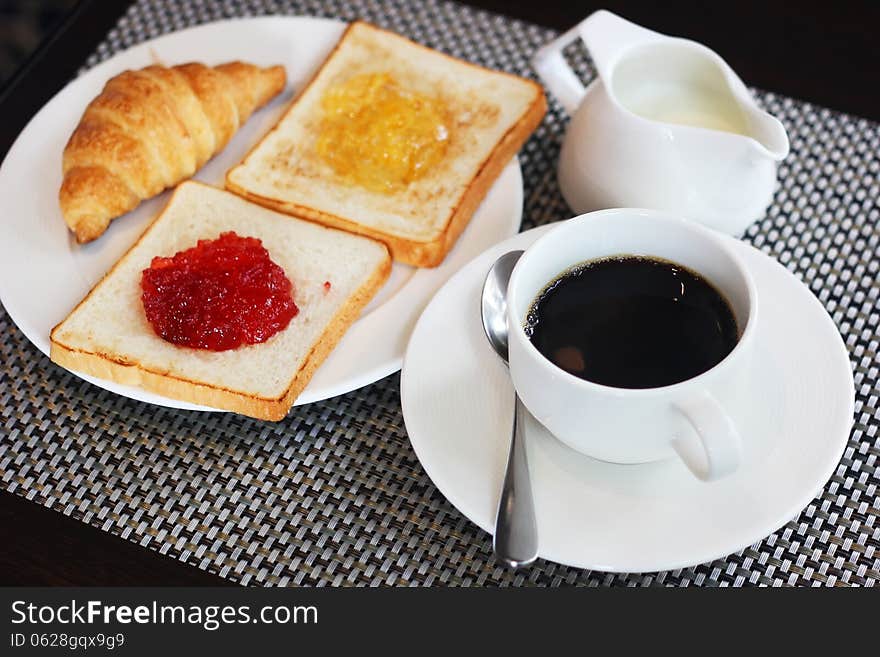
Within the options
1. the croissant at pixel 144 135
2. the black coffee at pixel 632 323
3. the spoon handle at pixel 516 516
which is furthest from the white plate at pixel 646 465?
the croissant at pixel 144 135

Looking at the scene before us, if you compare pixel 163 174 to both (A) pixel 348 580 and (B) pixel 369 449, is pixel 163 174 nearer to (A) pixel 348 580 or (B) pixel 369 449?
(B) pixel 369 449

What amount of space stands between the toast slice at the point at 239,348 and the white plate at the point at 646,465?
0.19m

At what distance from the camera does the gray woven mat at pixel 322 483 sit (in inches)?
55.0

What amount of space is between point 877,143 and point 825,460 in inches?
35.1

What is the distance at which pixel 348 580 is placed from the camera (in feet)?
4.56

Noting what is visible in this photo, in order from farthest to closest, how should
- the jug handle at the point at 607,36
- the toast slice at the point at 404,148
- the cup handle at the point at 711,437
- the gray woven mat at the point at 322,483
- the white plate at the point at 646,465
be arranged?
the toast slice at the point at 404,148 → the jug handle at the point at 607,36 → the gray woven mat at the point at 322,483 → the white plate at the point at 646,465 → the cup handle at the point at 711,437

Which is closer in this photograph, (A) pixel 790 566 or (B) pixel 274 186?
(A) pixel 790 566

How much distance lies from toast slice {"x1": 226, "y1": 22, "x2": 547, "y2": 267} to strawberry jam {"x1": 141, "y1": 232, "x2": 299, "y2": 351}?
0.21 metres

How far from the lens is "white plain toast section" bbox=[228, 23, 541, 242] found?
1.78 m

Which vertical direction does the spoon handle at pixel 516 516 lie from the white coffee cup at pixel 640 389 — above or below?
below

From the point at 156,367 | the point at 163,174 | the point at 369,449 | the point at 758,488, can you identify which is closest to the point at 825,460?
the point at 758,488

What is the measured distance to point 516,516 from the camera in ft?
4.16

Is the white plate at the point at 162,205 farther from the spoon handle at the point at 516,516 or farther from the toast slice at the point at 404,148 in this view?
the spoon handle at the point at 516,516

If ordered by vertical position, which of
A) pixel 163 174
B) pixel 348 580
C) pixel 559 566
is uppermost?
pixel 163 174
